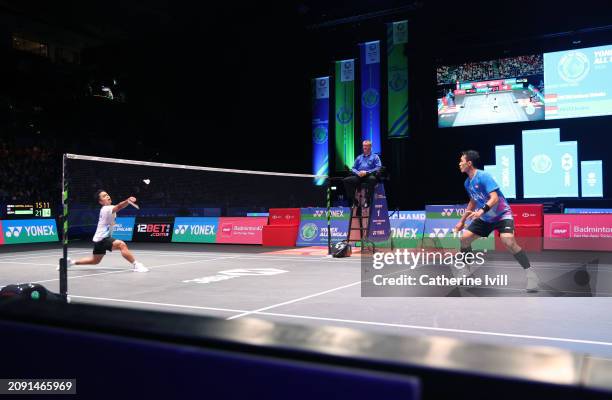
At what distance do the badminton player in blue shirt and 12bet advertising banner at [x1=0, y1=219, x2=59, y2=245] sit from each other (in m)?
18.0

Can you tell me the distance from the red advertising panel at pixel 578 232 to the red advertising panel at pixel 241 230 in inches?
347

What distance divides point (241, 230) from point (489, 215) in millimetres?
11570

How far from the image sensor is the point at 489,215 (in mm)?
7367

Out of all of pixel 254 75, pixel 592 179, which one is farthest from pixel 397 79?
pixel 592 179

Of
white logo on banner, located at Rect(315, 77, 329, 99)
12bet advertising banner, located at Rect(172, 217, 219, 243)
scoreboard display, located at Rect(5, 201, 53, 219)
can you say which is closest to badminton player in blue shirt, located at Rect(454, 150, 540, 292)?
12bet advertising banner, located at Rect(172, 217, 219, 243)

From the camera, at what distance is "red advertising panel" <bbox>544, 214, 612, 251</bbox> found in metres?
13.8

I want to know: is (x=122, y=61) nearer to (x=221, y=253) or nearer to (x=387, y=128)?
(x=387, y=128)

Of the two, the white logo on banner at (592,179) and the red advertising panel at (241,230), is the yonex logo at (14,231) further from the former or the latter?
the white logo on banner at (592,179)

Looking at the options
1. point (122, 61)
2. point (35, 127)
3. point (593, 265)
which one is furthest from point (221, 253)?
point (35, 127)

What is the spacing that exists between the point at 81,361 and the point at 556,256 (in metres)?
13.0

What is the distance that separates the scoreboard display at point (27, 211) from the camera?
21.0 meters

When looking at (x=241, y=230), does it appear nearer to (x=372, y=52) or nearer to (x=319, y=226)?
(x=319, y=226)

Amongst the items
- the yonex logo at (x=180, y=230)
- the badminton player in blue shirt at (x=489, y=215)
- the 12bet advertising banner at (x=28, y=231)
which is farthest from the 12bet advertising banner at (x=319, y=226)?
the 12bet advertising banner at (x=28, y=231)

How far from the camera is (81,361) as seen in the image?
4.88ft
